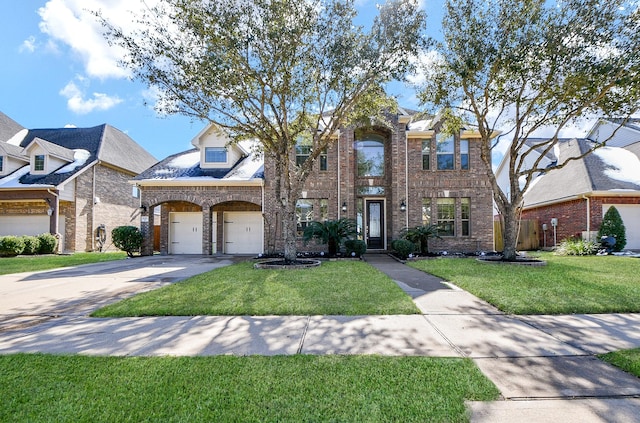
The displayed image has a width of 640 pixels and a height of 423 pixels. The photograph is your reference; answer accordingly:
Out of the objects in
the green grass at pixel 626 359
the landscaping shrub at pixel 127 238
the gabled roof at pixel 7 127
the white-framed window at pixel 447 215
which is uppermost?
the gabled roof at pixel 7 127

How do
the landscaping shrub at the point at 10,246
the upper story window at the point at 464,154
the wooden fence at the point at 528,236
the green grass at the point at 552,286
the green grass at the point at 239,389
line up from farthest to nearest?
the wooden fence at the point at 528,236 < the upper story window at the point at 464,154 < the landscaping shrub at the point at 10,246 < the green grass at the point at 552,286 < the green grass at the point at 239,389

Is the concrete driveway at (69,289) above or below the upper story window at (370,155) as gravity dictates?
below

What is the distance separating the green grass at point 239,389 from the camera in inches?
80.6

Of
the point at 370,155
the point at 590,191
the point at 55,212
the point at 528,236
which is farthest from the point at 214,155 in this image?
the point at 590,191

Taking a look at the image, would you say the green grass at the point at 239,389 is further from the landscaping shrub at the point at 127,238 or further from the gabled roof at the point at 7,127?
the gabled roof at the point at 7,127

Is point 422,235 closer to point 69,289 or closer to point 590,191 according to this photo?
point 590,191

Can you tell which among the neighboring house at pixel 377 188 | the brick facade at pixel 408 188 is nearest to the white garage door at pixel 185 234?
the neighboring house at pixel 377 188

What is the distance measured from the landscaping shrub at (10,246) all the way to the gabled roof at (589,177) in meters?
25.4

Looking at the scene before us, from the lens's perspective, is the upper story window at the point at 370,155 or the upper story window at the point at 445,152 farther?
the upper story window at the point at 370,155

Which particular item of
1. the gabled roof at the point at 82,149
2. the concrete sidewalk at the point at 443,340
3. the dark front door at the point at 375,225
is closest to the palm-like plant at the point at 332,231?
the dark front door at the point at 375,225

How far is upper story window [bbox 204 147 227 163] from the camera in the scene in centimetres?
1447

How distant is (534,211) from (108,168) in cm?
2526

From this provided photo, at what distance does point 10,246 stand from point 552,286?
19.7 m

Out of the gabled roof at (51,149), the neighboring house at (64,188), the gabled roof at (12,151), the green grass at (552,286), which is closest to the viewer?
the green grass at (552,286)
